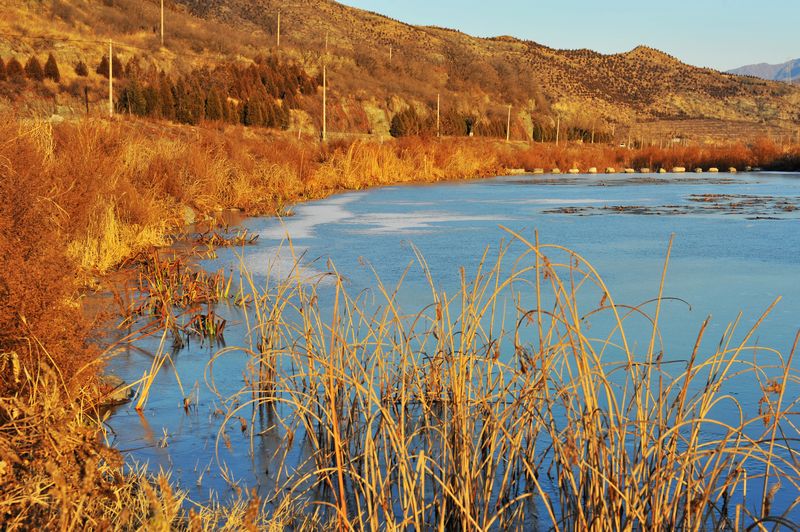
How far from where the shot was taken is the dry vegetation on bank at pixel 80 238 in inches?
107

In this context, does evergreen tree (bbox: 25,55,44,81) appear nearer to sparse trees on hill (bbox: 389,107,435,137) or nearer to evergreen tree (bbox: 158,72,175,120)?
evergreen tree (bbox: 158,72,175,120)

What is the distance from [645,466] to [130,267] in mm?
6939

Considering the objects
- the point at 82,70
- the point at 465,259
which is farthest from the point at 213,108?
the point at 465,259

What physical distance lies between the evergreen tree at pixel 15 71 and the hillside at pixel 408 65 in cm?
210

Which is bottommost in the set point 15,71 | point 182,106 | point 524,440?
point 524,440

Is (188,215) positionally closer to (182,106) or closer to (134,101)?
(134,101)

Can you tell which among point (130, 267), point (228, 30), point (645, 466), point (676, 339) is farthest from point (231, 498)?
point (228, 30)

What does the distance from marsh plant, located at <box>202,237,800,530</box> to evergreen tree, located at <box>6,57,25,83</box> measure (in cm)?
2843

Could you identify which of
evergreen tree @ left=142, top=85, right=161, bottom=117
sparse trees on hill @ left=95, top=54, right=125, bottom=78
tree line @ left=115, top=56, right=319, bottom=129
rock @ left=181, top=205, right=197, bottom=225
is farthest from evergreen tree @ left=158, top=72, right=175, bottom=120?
rock @ left=181, top=205, right=197, bottom=225

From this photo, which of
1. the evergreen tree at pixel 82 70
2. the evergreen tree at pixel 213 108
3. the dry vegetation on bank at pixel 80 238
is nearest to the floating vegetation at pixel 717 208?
the dry vegetation on bank at pixel 80 238

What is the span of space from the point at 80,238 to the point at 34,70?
84.2ft

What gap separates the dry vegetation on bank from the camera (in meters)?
2.71

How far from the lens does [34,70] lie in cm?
3080

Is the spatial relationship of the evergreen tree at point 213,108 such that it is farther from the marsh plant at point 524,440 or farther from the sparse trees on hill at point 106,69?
the marsh plant at point 524,440
